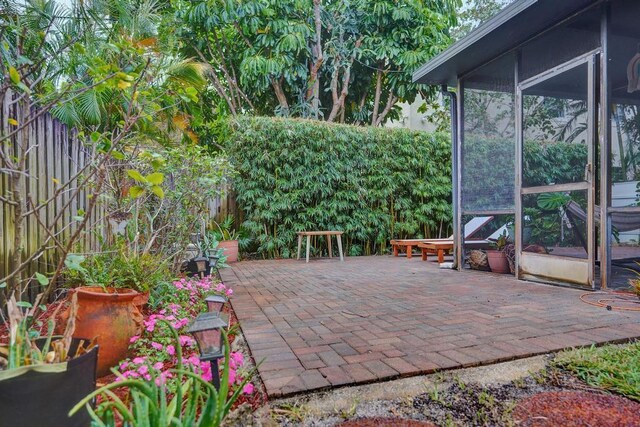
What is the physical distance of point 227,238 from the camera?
6344 mm

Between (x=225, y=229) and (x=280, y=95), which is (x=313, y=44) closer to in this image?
(x=280, y=95)

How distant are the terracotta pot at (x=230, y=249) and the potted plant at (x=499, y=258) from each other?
3.70 meters

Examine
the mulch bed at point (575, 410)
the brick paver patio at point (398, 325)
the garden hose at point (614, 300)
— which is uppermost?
the garden hose at point (614, 300)

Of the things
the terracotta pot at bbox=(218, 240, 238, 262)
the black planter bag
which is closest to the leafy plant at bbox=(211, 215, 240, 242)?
the terracotta pot at bbox=(218, 240, 238, 262)

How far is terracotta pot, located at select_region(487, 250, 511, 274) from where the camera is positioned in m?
4.62

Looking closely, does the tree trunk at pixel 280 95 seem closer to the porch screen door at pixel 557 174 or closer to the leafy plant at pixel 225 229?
the leafy plant at pixel 225 229

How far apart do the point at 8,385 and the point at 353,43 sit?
31.5 ft

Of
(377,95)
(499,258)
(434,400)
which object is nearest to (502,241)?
(499,258)

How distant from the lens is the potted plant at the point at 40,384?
40.3 inches

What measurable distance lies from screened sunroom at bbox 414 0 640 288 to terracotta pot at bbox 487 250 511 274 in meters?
0.29

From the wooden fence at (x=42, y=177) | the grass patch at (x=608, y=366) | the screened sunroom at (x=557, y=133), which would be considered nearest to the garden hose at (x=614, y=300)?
the screened sunroom at (x=557, y=133)

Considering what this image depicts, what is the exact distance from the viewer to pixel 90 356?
120 cm

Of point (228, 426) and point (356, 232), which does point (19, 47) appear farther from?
point (356, 232)

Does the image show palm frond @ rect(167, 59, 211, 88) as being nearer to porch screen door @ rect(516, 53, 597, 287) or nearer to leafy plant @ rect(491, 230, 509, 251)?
porch screen door @ rect(516, 53, 597, 287)
